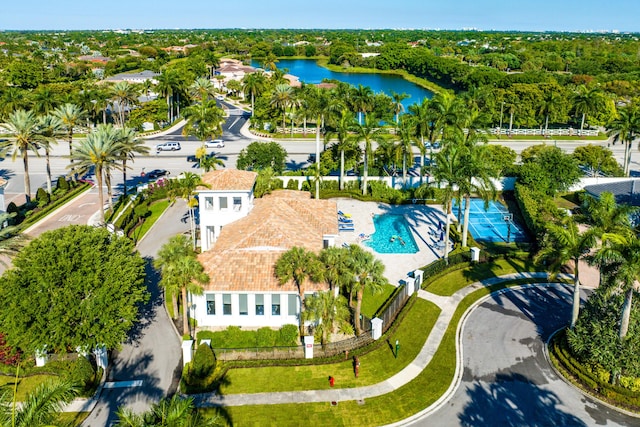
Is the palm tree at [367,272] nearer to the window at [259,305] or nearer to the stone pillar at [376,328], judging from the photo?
the stone pillar at [376,328]

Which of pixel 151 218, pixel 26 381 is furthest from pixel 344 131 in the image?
pixel 26 381

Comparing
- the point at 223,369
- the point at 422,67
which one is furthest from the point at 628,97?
the point at 223,369

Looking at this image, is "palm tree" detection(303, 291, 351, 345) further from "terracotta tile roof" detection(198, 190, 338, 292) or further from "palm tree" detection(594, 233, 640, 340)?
"palm tree" detection(594, 233, 640, 340)

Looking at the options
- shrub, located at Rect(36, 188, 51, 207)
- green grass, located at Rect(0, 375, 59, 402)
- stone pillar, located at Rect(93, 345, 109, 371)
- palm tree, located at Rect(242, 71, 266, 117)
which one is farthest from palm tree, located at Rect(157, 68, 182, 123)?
green grass, located at Rect(0, 375, 59, 402)

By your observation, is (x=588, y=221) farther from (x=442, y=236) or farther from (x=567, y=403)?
(x=442, y=236)

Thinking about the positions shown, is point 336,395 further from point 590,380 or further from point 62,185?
point 62,185

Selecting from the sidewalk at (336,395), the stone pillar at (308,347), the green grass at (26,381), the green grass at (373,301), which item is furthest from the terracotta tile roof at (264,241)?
the green grass at (26,381)
